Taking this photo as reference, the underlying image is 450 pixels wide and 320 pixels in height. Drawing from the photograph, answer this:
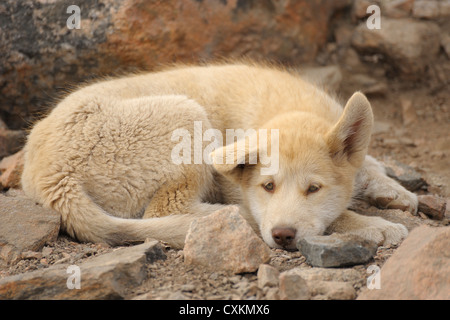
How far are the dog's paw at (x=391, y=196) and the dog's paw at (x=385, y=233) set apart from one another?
68 centimetres

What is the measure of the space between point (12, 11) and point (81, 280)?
4334mm

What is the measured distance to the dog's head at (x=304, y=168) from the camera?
399cm

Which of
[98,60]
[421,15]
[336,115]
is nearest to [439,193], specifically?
[336,115]

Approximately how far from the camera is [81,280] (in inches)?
121

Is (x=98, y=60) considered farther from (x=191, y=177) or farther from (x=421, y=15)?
(x=421, y=15)

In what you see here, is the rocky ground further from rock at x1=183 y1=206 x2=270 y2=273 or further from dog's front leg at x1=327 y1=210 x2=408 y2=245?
dog's front leg at x1=327 y1=210 x2=408 y2=245

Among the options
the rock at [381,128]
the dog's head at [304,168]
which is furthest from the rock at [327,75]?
the dog's head at [304,168]

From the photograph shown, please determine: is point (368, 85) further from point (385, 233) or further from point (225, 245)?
point (225, 245)

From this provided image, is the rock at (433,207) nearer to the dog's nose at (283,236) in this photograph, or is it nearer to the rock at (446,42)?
the dog's nose at (283,236)

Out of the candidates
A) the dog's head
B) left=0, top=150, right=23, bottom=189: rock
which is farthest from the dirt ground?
left=0, top=150, right=23, bottom=189: rock

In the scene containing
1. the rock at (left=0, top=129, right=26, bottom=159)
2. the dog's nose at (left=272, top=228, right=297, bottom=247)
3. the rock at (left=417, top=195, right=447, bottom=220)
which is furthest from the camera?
the rock at (left=0, top=129, right=26, bottom=159)

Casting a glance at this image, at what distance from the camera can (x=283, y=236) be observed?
12.5 ft

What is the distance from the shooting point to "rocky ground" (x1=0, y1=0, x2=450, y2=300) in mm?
2965

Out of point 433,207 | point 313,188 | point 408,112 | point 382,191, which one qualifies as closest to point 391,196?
point 382,191
